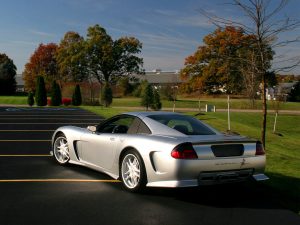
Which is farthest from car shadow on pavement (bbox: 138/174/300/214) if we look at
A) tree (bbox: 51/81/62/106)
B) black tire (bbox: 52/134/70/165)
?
tree (bbox: 51/81/62/106)

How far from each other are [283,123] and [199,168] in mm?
25730

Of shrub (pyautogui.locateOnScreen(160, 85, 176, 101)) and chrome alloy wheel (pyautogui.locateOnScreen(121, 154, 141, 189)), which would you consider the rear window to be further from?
shrub (pyautogui.locateOnScreen(160, 85, 176, 101))

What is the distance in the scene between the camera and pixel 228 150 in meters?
5.85

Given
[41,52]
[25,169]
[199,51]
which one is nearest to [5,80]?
[41,52]

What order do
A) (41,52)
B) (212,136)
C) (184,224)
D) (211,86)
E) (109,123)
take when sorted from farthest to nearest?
(41,52) < (211,86) < (109,123) < (212,136) < (184,224)

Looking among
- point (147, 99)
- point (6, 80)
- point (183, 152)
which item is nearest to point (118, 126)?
point (183, 152)

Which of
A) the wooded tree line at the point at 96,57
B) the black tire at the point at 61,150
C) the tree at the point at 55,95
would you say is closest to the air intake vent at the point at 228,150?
the black tire at the point at 61,150

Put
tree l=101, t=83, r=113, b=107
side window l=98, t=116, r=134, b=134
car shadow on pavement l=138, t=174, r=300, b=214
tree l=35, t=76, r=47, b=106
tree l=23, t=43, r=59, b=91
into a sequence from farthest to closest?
tree l=23, t=43, r=59, b=91, tree l=35, t=76, r=47, b=106, tree l=101, t=83, r=113, b=107, side window l=98, t=116, r=134, b=134, car shadow on pavement l=138, t=174, r=300, b=214

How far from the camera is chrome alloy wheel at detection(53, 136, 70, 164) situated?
8281 millimetres

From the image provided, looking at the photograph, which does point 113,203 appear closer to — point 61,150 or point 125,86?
point 61,150

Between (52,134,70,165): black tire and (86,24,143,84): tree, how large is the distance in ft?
199

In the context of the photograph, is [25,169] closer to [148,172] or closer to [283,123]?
[148,172]

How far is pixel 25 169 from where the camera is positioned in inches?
312

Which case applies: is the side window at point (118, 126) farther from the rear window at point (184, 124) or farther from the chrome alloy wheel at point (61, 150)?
the chrome alloy wheel at point (61, 150)
